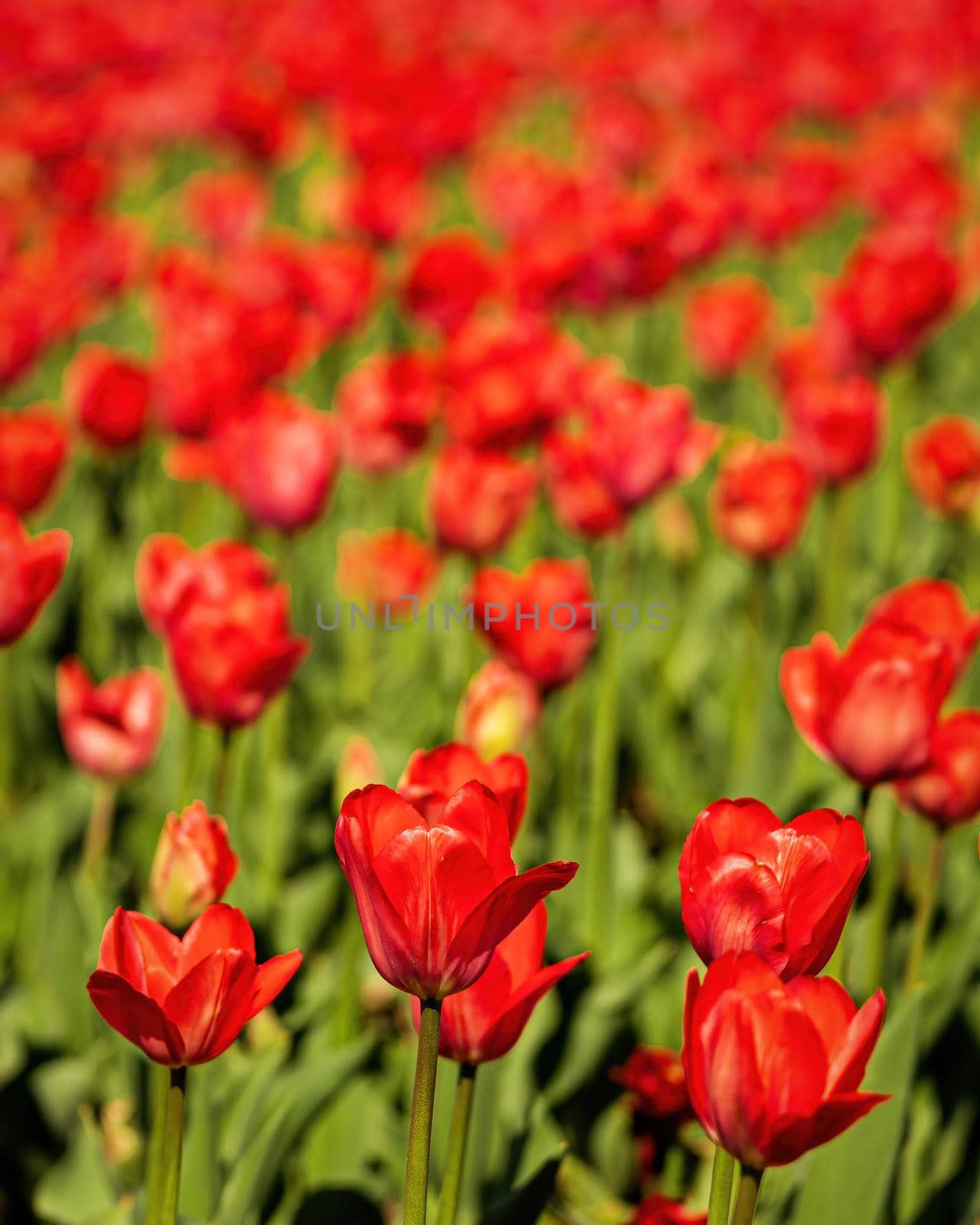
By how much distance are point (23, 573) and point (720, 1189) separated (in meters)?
0.92

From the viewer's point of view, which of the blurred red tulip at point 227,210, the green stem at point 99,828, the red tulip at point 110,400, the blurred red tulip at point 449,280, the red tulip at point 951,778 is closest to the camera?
the red tulip at point 951,778

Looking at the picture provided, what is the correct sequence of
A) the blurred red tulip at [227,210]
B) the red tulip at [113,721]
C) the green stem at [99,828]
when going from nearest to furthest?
the red tulip at [113,721] → the green stem at [99,828] → the blurred red tulip at [227,210]

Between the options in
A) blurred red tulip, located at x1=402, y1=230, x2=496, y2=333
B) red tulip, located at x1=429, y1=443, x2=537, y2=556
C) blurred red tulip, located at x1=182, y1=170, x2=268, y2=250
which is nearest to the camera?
red tulip, located at x1=429, y1=443, x2=537, y2=556

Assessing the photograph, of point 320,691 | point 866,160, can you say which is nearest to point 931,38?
point 866,160

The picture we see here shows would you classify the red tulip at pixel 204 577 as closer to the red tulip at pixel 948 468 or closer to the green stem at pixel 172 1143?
the green stem at pixel 172 1143

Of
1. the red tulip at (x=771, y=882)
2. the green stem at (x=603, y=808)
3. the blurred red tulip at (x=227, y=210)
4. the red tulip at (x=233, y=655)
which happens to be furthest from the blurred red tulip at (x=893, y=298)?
the blurred red tulip at (x=227, y=210)

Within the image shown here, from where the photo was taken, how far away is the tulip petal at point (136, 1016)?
804 millimetres

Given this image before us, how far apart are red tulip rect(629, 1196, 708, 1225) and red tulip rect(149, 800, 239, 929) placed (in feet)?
1.40

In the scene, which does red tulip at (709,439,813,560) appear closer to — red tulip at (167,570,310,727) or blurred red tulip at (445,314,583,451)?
blurred red tulip at (445,314,583,451)

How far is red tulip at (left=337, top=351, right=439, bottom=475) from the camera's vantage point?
2361 mm

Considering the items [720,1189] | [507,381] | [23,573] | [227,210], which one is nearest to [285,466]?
[507,381]

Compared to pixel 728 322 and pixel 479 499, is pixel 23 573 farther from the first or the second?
pixel 728 322

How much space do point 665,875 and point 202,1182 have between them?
780 mm

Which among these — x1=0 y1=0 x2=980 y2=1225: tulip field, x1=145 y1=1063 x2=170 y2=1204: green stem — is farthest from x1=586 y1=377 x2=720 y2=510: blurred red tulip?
x1=145 y1=1063 x2=170 y2=1204: green stem
